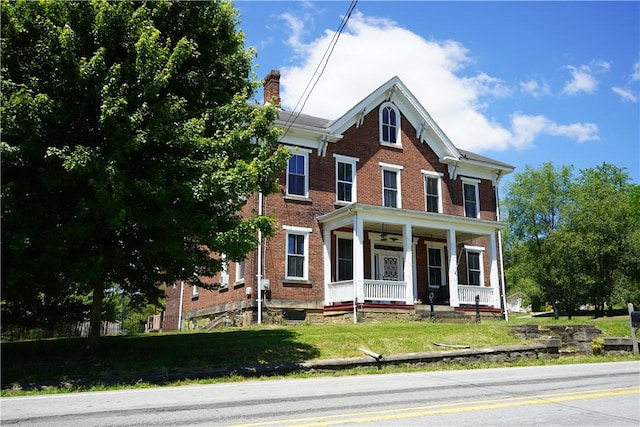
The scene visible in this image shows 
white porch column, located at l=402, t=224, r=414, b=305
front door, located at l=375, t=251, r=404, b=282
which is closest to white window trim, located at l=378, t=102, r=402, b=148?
front door, located at l=375, t=251, r=404, b=282

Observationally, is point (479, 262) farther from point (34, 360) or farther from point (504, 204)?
point (504, 204)

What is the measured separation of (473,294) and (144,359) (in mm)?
15815

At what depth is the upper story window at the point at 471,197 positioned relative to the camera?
27.9 metres

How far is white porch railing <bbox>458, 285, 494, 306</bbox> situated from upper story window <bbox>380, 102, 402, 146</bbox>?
287 inches

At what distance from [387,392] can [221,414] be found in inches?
125

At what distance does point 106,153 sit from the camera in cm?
1126

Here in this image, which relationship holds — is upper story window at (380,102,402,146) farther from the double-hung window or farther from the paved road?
the paved road

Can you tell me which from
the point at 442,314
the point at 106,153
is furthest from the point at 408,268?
the point at 106,153

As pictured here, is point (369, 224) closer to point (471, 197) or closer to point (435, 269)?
point (435, 269)

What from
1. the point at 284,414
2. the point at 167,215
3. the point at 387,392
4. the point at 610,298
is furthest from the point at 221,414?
the point at 610,298

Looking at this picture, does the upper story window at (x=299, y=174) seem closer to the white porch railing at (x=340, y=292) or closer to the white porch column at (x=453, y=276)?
the white porch railing at (x=340, y=292)

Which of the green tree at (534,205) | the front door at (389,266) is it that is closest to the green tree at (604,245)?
the green tree at (534,205)

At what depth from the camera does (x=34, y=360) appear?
1255 centimetres

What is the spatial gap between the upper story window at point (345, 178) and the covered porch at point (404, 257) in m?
1.46
